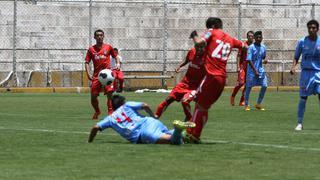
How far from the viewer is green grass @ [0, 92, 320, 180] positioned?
11.0m

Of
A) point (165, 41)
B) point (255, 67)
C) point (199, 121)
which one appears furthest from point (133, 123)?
point (165, 41)

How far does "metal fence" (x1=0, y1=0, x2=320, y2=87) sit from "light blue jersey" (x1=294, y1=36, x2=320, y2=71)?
20.3 m

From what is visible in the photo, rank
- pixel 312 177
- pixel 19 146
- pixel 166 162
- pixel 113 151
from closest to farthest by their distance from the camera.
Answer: pixel 312 177, pixel 166 162, pixel 113 151, pixel 19 146

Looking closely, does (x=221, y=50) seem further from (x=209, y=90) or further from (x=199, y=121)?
(x=199, y=121)

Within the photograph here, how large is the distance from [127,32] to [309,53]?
23517mm

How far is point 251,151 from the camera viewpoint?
13523 mm

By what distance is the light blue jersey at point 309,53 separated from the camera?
18.6 m

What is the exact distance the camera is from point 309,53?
61.0 ft

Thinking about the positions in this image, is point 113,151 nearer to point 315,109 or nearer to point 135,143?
point 135,143

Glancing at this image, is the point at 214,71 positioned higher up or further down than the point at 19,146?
higher up

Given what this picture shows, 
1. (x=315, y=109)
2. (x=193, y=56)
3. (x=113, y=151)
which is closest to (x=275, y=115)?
(x=315, y=109)

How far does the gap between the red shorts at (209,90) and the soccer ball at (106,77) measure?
24.6 ft

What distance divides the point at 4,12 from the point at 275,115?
19.6m

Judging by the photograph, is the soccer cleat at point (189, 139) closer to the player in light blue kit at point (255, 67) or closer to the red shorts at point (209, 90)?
the red shorts at point (209, 90)
